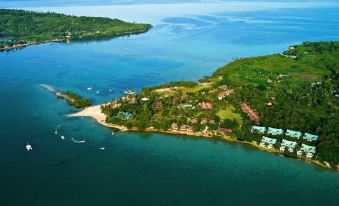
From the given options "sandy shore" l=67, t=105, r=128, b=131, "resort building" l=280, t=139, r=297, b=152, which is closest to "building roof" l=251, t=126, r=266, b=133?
"resort building" l=280, t=139, r=297, b=152

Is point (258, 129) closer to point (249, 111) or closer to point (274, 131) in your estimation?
point (274, 131)

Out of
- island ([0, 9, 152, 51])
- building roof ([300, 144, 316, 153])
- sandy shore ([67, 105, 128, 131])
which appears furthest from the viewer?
island ([0, 9, 152, 51])

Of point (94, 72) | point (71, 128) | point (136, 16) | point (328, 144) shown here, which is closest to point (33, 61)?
point (94, 72)

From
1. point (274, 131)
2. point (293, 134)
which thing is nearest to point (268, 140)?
point (274, 131)

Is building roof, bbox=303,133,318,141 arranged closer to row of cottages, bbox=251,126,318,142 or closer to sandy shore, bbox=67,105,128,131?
row of cottages, bbox=251,126,318,142

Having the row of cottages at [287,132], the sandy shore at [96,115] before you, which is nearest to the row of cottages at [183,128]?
the sandy shore at [96,115]

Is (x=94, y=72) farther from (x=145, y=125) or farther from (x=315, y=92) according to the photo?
(x=315, y=92)

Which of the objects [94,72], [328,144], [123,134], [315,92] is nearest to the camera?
[328,144]
